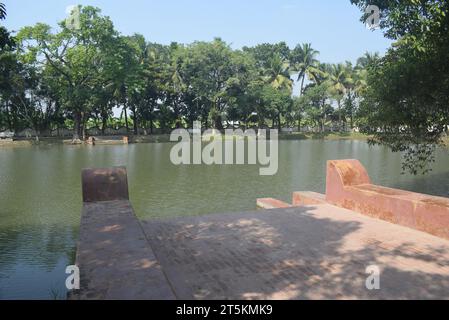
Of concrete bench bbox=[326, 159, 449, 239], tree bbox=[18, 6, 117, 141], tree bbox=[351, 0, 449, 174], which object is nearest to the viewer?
concrete bench bbox=[326, 159, 449, 239]

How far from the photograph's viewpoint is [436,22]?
7.86m

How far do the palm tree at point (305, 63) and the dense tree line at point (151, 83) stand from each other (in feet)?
0.49

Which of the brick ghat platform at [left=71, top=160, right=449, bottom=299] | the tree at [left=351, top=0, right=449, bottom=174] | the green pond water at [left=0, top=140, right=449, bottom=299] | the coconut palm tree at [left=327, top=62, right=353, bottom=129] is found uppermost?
the coconut palm tree at [left=327, top=62, right=353, bottom=129]

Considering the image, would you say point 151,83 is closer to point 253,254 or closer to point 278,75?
point 278,75

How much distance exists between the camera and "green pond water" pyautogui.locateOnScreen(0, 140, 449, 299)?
682 centimetres

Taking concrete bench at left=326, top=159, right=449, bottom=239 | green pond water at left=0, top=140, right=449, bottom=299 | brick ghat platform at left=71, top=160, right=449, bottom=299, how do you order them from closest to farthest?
brick ghat platform at left=71, top=160, right=449, bottom=299, concrete bench at left=326, top=159, right=449, bottom=239, green pond water at left=0, top=140, right=449, bottom=299

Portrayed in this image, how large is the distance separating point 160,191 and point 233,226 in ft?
24.5

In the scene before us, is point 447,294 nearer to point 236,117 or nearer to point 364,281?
point 364,281

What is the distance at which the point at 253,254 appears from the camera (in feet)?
17.8

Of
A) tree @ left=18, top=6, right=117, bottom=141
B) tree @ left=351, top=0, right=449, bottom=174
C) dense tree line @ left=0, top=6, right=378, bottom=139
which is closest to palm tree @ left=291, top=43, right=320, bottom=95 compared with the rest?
dense tree line @ left=0, top=6, right=378, bottom=139

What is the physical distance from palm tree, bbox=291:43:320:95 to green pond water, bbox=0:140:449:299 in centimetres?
3756

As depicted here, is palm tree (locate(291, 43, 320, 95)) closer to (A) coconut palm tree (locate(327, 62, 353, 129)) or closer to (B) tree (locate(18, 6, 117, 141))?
(A) coconut palm tree (locate(327, 62, 353, 129))
